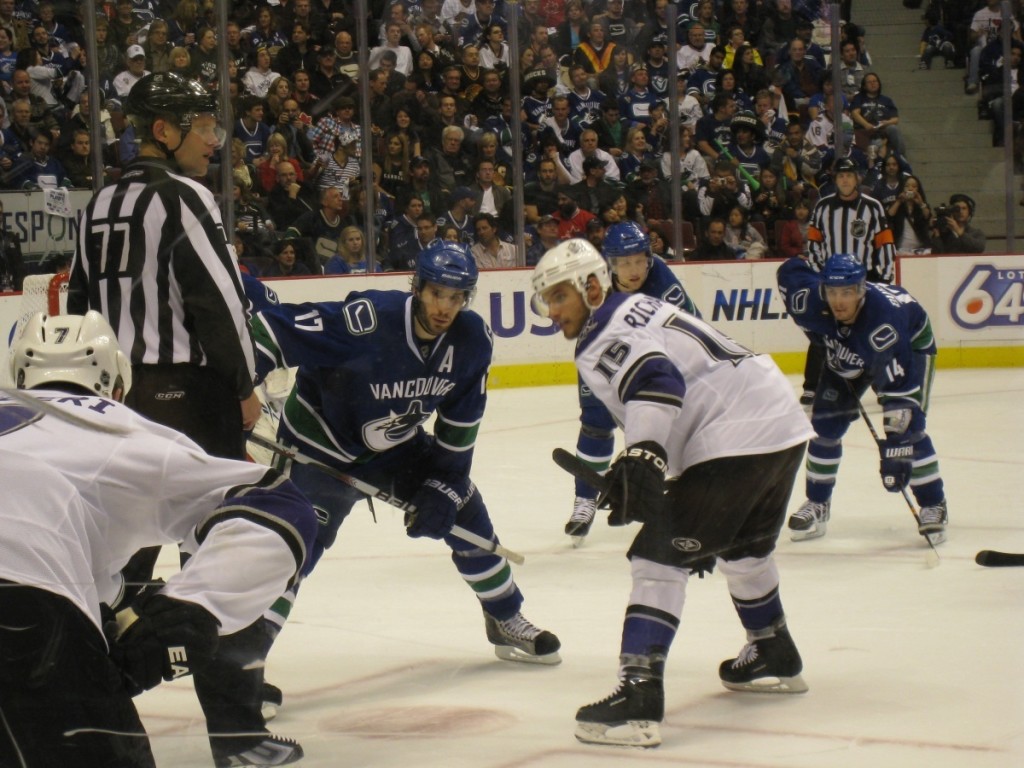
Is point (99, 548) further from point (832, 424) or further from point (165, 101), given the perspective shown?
point (832, 424)

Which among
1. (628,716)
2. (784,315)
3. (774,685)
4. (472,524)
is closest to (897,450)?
(774,685)

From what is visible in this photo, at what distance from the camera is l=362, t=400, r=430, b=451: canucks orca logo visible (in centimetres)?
335

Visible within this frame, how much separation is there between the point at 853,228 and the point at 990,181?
2.99 m

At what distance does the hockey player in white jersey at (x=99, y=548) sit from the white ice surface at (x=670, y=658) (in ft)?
3.41

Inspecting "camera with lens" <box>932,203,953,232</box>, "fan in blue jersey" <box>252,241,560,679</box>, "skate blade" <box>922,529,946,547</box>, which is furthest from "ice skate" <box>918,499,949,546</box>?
"camera with lens" <box>932,203,953,232</box>

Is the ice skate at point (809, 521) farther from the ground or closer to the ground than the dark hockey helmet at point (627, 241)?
closer to the ground

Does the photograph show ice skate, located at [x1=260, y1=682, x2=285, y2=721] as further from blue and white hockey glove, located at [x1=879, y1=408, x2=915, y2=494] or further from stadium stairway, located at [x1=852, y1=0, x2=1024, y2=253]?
stadium stairway, located at [x1=852, y1=0, x2=1024, y2=253]

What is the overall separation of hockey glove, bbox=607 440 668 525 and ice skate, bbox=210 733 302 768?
76 cm

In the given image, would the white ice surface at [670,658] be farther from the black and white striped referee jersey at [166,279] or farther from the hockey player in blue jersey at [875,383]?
the black and white striped referee jersey at [166,279]

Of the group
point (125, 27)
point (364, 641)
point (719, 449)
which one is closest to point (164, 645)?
point (719, 449)

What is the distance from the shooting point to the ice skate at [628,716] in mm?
2799

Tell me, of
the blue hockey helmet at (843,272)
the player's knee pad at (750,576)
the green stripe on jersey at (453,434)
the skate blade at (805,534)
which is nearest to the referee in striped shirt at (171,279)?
the green stripe on jersey at (453,434)

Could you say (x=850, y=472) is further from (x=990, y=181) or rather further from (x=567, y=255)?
(x=990, y=181)

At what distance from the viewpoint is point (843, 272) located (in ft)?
15.6
